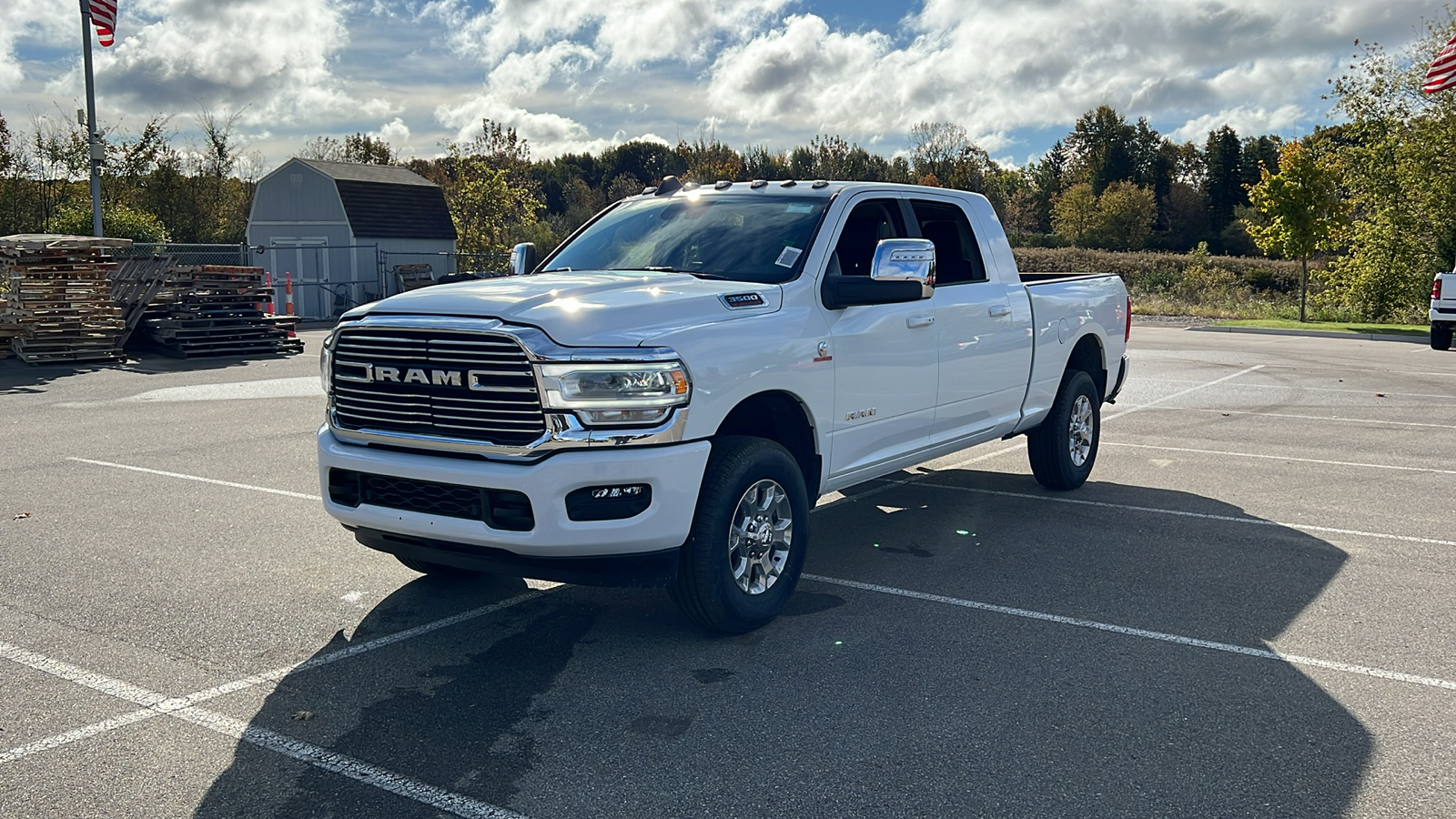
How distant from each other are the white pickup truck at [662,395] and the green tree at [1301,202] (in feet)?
95.2

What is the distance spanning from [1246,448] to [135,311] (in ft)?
54.4

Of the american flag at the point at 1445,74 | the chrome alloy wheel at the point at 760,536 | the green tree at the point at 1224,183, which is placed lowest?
the chrome alloy wheel at the point at 760,536

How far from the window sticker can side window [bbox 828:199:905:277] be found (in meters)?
0.44

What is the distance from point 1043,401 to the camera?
7949 mm

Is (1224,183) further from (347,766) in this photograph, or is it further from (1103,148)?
(347,766)

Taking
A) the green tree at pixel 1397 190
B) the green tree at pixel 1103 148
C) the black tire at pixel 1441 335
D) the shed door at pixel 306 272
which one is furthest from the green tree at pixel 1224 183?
the shed door at pixel 306 272

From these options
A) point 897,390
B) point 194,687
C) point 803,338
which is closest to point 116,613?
point 194,687

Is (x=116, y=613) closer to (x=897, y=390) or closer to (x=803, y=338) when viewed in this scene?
(x=803, y=338)

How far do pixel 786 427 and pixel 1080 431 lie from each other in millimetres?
3678

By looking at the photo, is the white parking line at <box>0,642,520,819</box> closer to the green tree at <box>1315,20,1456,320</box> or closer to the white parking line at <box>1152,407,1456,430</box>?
the white parking line at <box>1152,407,1456,430</box>

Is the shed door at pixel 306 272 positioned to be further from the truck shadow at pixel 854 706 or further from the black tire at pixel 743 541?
the black tire at pixel 743 541

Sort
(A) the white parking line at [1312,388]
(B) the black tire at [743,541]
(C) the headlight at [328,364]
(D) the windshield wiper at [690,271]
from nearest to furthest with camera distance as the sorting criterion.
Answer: (B) the black tire at [743,541]
(C) the headlight at [328,364]
(D) the windshield wiper at [690,271]
(A) the white parking line at [1312,388]

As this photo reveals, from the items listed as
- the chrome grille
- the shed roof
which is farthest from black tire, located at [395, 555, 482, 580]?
the shed roof

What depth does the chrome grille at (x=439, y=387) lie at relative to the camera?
458 centimetres
